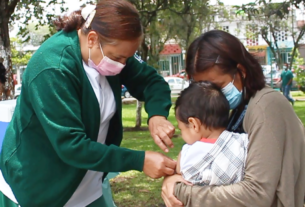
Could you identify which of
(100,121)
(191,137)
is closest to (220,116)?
(191,137)

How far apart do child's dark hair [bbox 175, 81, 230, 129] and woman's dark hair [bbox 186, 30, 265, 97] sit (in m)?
0.12

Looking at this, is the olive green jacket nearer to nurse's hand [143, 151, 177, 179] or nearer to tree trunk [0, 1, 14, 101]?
nurse's hand [143, 151, 177, 179]

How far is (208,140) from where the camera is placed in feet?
6.34

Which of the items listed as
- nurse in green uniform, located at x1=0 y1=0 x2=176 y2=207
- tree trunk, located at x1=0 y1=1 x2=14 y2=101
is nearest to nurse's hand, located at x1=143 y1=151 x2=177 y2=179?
nurse in green uniform, located at x1=0 y1=0 x2=176 y2=207

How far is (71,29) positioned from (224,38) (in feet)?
2.56

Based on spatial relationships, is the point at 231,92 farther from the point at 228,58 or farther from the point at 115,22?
the point at 115,22

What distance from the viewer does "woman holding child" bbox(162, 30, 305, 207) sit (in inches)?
71.8

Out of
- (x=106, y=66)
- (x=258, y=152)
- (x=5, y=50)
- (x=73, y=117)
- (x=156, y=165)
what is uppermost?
(x=106, y=66)

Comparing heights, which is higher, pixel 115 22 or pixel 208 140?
pixel 115 22

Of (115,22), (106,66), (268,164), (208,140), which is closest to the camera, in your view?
(268,164)

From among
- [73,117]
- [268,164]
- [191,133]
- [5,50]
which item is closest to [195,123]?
[191,133]

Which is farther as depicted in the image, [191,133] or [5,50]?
[5,50]

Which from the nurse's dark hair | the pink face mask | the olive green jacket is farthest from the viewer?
the pink face mask

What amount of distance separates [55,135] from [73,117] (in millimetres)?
111
